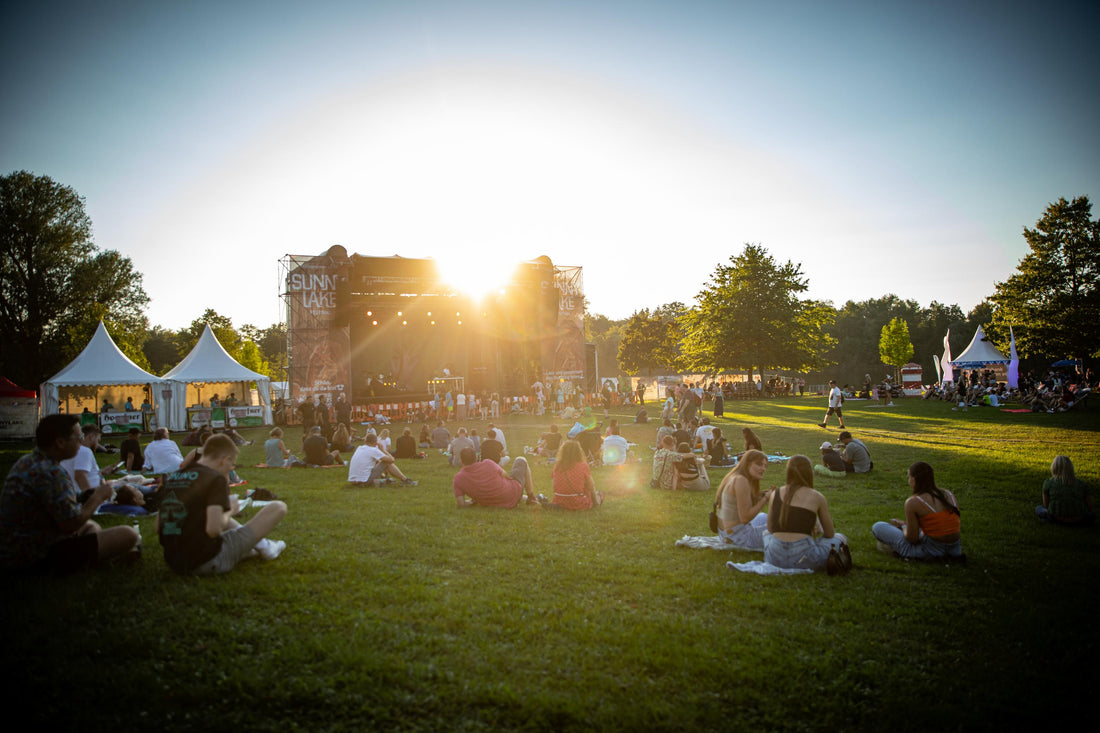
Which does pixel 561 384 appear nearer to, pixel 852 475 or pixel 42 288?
pixel 852 475

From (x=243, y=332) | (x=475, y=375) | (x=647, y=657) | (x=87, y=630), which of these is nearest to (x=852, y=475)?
(x=647, y=657)

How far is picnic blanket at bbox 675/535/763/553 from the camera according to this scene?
5512 millimetres

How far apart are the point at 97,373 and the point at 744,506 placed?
24690 millimetres

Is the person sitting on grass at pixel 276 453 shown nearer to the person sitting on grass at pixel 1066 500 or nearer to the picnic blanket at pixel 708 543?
the picnic blanket at pixel 708 543

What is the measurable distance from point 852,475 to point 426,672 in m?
9.10

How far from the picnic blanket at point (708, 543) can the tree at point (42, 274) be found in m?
42.0

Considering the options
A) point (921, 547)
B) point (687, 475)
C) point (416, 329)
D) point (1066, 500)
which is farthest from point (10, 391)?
point (1066, 500)

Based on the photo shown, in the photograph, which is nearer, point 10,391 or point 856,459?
point 856,459

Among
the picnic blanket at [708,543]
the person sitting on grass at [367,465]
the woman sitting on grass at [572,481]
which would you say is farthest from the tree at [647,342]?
the picnic blanket at [708,543]

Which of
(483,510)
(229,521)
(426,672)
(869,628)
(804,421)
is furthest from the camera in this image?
(804,421)

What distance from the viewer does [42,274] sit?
33250 millimetres

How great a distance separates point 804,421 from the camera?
2050cm

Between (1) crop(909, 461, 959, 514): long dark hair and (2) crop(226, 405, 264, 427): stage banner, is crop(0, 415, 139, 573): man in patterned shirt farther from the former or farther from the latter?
(2) crop(226, 405, 264, 427): stage banner

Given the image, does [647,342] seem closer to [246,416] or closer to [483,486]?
[246,416]
